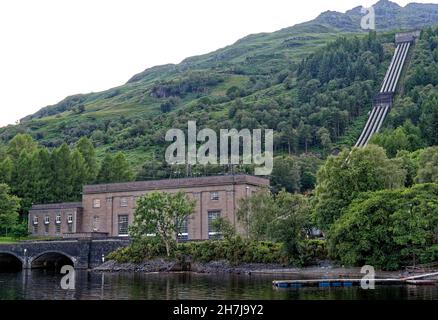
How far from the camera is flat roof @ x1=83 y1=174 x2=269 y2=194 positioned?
84.4m

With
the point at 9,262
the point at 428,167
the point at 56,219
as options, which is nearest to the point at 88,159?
the point at 56,219

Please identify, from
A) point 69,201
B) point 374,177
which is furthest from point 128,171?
point 374,177

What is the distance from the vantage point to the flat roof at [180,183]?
277 ft

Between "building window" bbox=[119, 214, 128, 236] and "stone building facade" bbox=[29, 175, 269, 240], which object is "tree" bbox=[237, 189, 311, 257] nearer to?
"stone building facade" bbox=[29, 175, 269, 240]

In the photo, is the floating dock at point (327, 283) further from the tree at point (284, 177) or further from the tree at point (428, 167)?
the tree at point (284, 177)

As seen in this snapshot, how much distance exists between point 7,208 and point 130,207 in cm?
1887

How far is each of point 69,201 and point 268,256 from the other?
48873 mm

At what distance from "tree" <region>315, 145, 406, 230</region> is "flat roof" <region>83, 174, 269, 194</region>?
20.6m

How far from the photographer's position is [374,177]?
64.0m

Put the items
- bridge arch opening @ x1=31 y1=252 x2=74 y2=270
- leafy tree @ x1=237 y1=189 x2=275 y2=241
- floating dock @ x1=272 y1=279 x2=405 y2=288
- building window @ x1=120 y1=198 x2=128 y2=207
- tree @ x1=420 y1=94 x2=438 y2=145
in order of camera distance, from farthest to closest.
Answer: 1. tree @ x1=420 y1=94 x2=438 y2=145
2. building window @ x1=120 y1=198 x2=128 y2=207
3. bridge arch opening @ x1=31 y1=252 x2=74 y2=270
4. leafy tree @ x1=237 y1=189 x2=275 y2=241
5. floating dock @ x1=272 y1=279 x2=405 y2=288

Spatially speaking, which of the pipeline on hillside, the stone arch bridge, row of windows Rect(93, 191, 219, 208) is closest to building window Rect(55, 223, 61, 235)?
row of windows Rect(93, 191, 219, 208)

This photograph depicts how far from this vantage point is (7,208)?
92.6 metres

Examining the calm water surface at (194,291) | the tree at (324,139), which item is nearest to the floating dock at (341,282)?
the calm water surface at (194,291)

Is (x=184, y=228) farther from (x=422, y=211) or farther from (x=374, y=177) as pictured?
(x=422, y=211)
